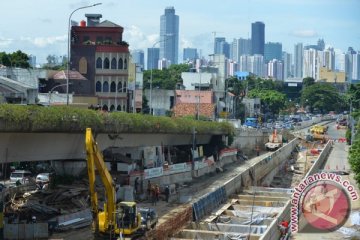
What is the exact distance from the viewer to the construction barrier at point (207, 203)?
142ft

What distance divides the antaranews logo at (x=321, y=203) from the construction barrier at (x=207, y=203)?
18.9 ft

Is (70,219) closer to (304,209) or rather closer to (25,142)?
(25,142)

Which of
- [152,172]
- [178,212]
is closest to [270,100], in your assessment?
[152,172]

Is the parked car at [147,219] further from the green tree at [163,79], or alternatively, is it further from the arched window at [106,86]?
the green tree at [163,79]

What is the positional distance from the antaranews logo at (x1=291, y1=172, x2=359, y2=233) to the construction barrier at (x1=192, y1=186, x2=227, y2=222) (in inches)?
227

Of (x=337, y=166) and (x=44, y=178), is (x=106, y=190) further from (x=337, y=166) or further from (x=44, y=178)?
(x=337, y=166)

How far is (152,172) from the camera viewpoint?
53.8 metres

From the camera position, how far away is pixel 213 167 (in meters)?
71.1

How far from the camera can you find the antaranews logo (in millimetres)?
41688

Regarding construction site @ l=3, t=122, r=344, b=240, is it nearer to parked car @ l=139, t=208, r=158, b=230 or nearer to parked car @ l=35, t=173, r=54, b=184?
parked car @ l=139, t=208, r=158, b=230

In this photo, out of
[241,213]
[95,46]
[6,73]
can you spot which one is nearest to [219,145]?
[95,46]

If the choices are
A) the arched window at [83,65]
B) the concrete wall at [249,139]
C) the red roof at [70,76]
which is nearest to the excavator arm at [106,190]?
the red roof at [70,76]

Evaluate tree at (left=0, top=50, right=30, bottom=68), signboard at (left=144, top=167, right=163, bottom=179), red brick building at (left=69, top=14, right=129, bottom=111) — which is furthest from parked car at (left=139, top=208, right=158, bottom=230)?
tree at (left=0, top=50, right=30, bottom=68)

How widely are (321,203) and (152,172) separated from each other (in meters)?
15.1
